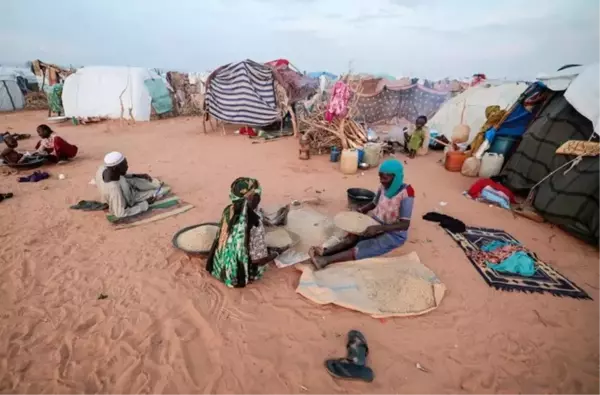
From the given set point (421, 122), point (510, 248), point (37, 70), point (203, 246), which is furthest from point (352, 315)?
point (37, 70)

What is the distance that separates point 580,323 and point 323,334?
2.30 meters

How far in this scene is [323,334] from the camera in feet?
8.26

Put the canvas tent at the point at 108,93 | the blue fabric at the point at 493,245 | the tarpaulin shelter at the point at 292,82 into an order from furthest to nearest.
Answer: the canvas tent at the point at 108,93 → the tarpaulin shelter at the point at 292,82 → the blue fabric at the point at 493,245

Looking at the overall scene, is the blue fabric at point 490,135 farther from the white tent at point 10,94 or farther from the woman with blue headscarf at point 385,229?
the white tent at point 10,94

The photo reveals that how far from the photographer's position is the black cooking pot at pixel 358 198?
4.39 meters

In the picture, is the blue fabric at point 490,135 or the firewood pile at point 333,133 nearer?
the blue fabric at point 490,135

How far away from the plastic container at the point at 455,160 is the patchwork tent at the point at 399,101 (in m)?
7.01

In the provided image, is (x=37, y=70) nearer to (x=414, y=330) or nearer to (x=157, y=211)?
(x=157, y=211)

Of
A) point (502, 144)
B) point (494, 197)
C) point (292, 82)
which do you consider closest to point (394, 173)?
point (494, 197)

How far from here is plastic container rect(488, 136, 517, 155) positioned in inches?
249

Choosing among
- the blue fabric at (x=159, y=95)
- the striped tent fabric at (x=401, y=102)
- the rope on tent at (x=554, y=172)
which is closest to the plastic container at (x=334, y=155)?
the rope on tent at (x=554, y=172)

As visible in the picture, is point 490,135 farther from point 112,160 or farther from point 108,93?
point 108,93

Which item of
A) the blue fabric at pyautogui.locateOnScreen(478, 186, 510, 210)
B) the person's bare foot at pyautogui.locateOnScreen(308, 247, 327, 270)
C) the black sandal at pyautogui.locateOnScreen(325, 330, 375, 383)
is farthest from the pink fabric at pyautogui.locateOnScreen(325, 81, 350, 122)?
the black sandal at pyautogui.locateOnScreen(325, 330, 375, 383)

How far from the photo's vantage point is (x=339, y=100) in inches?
291
